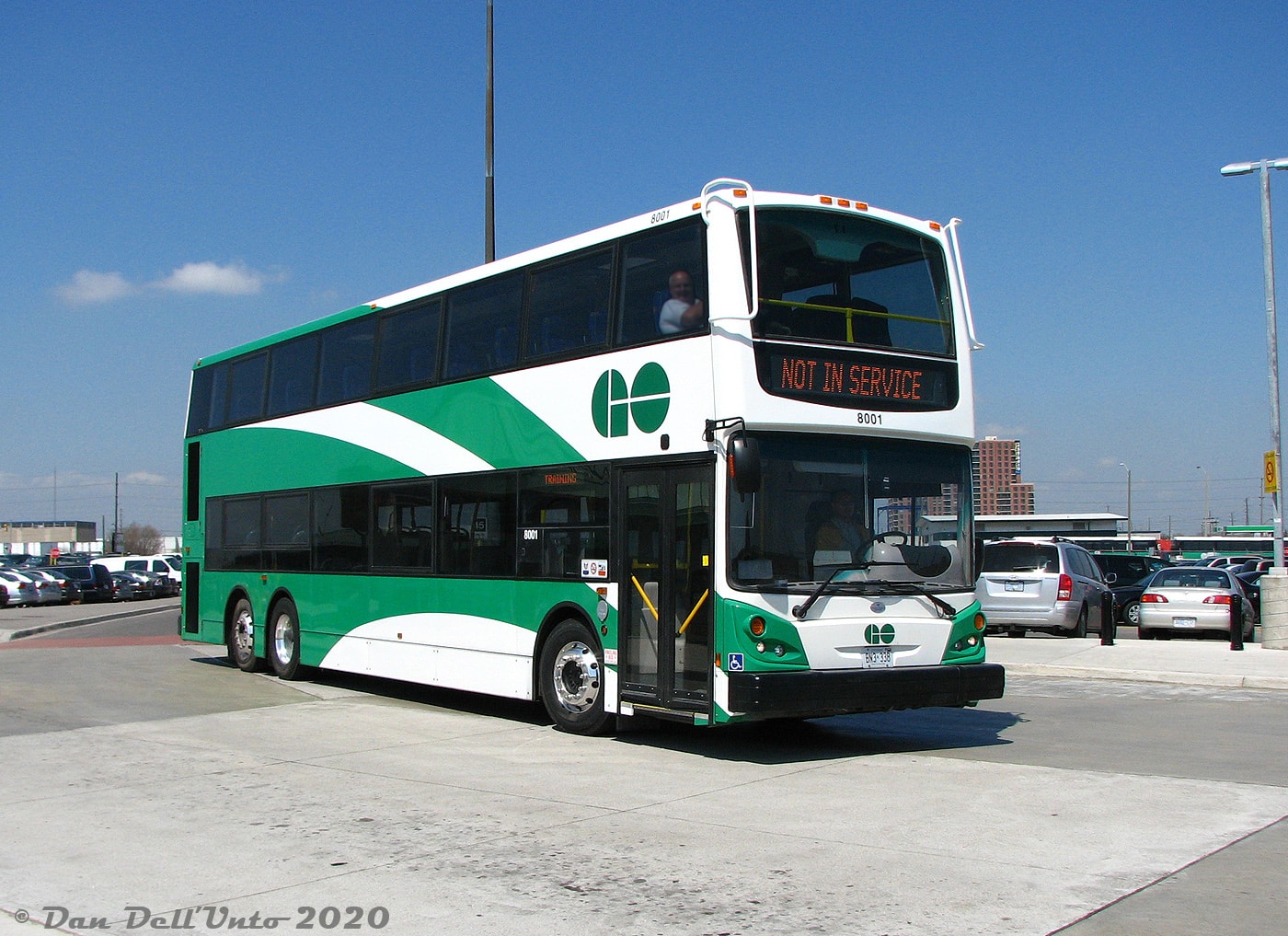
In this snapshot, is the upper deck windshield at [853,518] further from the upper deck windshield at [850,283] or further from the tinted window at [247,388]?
the tinted window at [247,388]

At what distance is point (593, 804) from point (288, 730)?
4.96m

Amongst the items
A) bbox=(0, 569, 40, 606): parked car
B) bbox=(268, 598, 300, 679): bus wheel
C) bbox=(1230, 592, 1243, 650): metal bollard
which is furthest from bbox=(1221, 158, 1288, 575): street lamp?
bbox=(0, 569, 40, 606): parked car

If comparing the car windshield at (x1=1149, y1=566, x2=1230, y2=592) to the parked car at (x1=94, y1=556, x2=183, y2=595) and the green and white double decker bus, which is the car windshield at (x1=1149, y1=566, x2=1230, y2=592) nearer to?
the green and white double decker bus

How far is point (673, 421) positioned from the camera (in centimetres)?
1042

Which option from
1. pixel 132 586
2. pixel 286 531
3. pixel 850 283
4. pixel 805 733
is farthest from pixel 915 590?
pixel 132 586

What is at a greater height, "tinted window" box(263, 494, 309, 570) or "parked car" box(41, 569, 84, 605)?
"tinted window" box(263, 494, 309, 570)

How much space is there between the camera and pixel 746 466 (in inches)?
368

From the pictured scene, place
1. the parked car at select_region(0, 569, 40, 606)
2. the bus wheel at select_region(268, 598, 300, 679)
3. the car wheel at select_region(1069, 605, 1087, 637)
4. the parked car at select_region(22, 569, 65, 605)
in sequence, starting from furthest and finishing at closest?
1. the parked car at select_region(22, 569, 65, 605)
2. the parked car at select_region(0, 569, 40, 606)
3. the car wheel at select_region(1069, 605, 1087, 637)
4. the bus wheel at select_region(268, 598, 300, 679)

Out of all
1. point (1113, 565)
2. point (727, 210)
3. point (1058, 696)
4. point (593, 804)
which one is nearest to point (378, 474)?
point (727, 210)

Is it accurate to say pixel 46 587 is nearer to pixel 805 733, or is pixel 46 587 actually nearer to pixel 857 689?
pixel 805 733

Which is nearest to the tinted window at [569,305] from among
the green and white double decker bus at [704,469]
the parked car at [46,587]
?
the green and white double decker bus at [704,469]

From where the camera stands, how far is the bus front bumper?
9.57m

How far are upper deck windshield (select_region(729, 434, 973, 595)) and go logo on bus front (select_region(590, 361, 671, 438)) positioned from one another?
1089 mm

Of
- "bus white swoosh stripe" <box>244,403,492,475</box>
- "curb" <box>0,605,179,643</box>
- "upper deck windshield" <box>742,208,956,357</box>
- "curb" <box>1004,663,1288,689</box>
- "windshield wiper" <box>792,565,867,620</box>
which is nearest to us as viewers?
"windshield wiper" <box>792,565,867,620</box>
